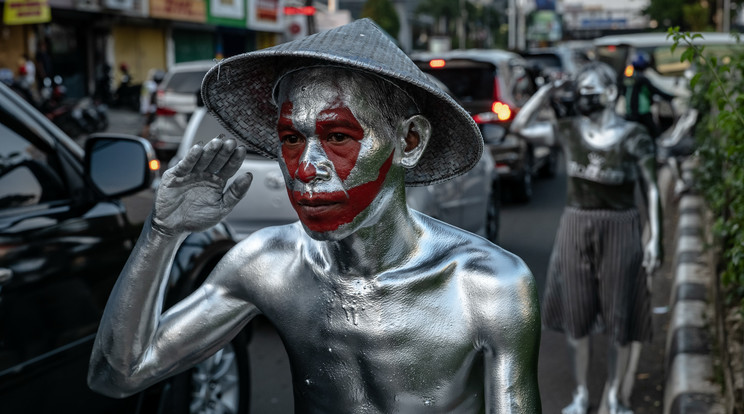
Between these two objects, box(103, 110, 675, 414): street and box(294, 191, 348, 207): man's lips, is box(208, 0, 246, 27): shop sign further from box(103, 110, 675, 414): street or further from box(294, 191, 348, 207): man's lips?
box(294, 191, 348, 207): man's lips

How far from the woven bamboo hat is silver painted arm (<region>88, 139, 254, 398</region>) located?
0.23m

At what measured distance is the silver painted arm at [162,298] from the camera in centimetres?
176

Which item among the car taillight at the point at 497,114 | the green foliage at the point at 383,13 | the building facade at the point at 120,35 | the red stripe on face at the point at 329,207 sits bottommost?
the car taillight at the point at 497,114

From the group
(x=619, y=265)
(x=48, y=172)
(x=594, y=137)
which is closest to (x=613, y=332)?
(x=619, y=265)

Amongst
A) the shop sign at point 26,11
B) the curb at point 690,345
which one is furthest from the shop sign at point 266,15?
the curb at point 690,345

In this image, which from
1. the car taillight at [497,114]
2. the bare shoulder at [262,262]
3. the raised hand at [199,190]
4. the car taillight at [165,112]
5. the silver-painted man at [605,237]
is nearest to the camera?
the raised hand at [199,190]

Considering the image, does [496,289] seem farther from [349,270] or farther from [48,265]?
[48,265]

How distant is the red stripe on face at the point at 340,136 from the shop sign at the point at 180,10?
26.8m

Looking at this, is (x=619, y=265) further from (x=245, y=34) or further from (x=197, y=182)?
(x=245, y=34)

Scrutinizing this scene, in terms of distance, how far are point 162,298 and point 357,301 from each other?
418 mm

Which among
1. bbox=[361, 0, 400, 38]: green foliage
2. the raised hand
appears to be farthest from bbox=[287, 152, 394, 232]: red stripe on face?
bbox=[361, 0, 400, 38]: green foliage

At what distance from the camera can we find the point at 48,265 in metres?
3.07

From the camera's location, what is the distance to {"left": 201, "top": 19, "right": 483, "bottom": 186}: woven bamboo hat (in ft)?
5.71

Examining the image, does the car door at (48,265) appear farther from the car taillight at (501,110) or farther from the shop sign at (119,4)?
the shop sign at (119,4)
